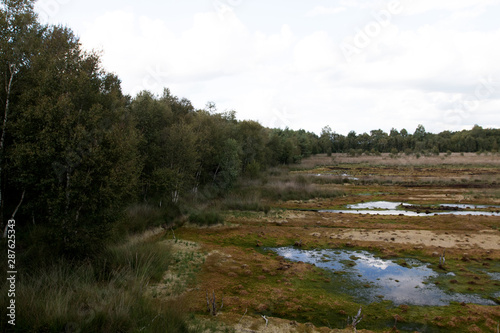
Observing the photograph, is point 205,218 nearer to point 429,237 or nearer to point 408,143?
point 429,237

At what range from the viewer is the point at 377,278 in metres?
11.4

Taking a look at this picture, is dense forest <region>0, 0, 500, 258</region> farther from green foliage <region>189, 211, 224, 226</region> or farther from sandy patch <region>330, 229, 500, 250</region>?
sandy patch <region>330, 229, 500, 250</region>

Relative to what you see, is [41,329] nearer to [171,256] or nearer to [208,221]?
[171,256]

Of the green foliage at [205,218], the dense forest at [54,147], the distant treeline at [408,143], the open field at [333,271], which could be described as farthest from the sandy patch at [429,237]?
the distant treeline at [408,143]

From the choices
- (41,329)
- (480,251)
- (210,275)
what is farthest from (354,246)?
(41,329)

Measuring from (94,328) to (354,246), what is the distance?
1294cm

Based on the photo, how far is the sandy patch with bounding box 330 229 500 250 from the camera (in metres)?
15.5

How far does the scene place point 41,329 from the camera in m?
5.55

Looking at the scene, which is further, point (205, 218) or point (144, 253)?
point (205, 218)

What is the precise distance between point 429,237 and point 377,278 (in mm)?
7543

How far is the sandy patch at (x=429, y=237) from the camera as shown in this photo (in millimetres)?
15492

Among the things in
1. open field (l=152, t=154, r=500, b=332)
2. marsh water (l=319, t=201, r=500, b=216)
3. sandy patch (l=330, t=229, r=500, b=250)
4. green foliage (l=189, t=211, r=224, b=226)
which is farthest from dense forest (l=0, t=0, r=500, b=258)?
marsh water (l=319, t=201, r=500, b=216)

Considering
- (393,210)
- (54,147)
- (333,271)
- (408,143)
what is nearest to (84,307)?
(54,147)

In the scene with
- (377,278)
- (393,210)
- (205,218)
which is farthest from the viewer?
(393,210)
